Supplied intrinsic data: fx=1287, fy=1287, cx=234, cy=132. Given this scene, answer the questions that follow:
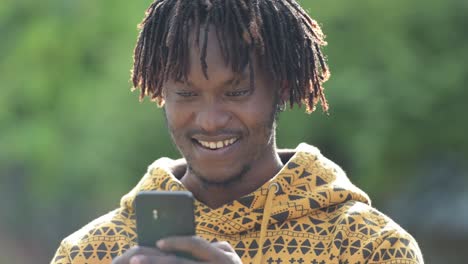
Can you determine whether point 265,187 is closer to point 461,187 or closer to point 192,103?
point 192,103

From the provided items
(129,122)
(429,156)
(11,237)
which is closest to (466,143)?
(429,156)

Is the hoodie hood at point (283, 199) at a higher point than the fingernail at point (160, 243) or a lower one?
lower

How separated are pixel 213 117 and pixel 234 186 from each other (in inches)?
11.8

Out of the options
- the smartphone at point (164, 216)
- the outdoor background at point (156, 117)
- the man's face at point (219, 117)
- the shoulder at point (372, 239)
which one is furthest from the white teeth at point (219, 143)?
the outdoor background at point (156, 117)

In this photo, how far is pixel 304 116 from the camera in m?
10.6

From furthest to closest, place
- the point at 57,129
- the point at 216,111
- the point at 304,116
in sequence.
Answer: the point at 57,129 < the point at 304,116 < the point at 216,111

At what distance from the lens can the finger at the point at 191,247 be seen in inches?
113

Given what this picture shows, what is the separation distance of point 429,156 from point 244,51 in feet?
25.7

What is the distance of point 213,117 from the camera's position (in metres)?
3.54

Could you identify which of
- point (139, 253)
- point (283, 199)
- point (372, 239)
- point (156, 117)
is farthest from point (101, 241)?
point (156, 117)

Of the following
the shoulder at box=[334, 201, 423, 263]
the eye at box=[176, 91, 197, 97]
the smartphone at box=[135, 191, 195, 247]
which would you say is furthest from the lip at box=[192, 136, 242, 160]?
the smartphone at box=[135, 191, 195, 247]

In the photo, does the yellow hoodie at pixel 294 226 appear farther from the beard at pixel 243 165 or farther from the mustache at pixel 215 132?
the mustache at pixel 215 132

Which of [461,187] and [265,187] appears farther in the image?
[461,187]

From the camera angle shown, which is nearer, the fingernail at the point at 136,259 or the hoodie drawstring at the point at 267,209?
the fingernail at the point at 136,259
